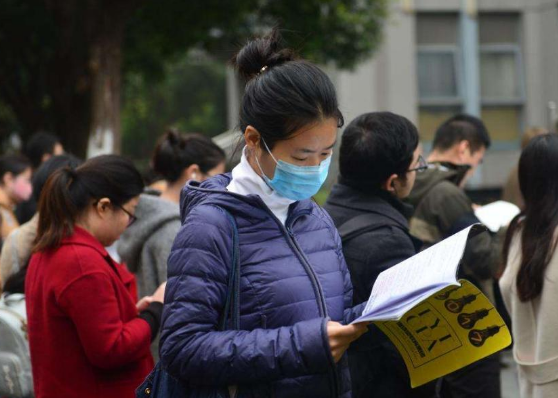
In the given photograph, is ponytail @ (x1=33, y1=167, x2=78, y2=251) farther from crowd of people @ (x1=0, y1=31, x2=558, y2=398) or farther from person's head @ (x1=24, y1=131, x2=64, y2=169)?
person's head @ (x1=24, y1=131, x2=64, y2=169)

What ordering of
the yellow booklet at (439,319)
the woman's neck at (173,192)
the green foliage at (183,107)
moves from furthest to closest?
the green foliage at (183,107), the woman's neck at (173,192), the yellow booklet at (439,319)

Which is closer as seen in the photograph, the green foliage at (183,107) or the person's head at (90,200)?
the person's head at (90,200)

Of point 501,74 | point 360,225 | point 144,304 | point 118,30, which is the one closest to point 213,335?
point 360,225

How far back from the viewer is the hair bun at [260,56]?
104 inches

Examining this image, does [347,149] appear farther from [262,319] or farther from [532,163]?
[262,319]

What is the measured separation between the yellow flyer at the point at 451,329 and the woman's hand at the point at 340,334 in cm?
16

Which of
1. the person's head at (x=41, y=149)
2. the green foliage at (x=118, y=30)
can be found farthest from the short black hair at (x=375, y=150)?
the green foliage at (x=118, y=30)

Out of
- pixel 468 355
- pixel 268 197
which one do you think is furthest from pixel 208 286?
pixel 468 355

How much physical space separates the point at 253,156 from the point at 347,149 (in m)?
1.00

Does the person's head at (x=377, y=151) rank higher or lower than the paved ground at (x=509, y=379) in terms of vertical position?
higher

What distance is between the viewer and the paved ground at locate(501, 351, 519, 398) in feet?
24.5

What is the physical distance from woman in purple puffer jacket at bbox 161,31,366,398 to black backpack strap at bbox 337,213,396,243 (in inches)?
27.5

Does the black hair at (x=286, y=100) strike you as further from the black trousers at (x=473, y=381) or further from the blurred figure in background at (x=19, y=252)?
the black trousers at (x=473, y=381)

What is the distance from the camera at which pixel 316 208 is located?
275 centimetres
